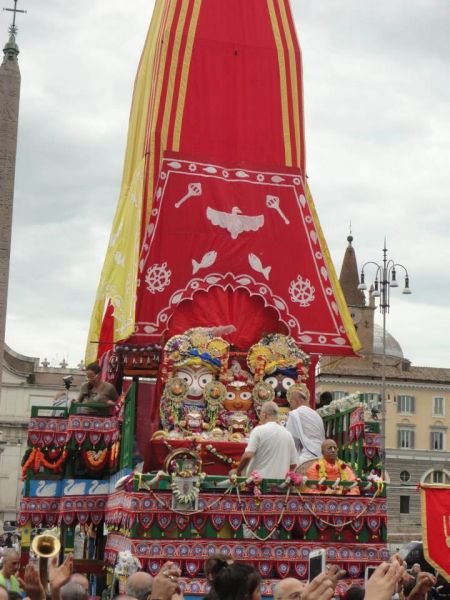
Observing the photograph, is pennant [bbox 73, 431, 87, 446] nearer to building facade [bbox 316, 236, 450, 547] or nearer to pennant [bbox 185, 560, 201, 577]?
pennant [bbox 185, 560, 201, 577]

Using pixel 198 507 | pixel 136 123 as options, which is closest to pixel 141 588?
pixel 198 507

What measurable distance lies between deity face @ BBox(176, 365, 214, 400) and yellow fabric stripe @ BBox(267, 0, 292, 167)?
13.8 feet

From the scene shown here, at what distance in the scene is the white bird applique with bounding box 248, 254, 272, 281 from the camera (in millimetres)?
17000

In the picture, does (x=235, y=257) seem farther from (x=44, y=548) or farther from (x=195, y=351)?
(x=44, y=548)

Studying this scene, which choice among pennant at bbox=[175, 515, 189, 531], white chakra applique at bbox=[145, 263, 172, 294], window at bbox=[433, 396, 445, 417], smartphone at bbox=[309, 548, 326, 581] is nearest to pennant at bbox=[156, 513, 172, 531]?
pennant at bbox=[175, 515, 189, 531]

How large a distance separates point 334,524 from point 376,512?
23.7 inches

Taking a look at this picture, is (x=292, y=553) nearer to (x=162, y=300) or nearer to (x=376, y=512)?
(x=376, y=512)

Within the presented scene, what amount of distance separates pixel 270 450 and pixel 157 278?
3955 mm

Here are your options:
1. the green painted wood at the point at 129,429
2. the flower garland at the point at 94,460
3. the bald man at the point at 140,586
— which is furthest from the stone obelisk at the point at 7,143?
the bald man at the point at 140,586

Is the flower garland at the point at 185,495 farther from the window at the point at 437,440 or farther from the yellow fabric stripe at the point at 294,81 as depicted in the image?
the window at the point at 437,440

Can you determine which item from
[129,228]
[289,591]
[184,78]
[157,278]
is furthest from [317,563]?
[184,78]

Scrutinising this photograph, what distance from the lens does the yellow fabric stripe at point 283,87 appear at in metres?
18.3

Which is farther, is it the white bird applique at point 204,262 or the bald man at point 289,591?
the white bird applique at point 204,262

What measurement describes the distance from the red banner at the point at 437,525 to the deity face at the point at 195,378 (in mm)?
4850
